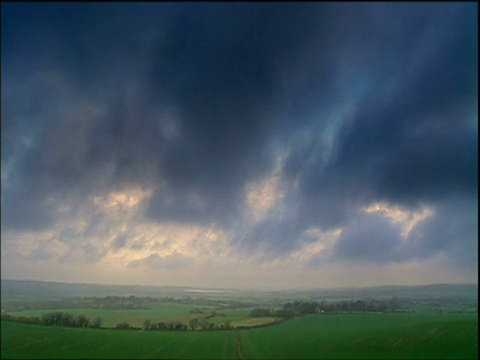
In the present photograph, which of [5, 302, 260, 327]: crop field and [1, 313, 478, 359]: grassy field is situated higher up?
[5, 302, 260, 327]: crop field

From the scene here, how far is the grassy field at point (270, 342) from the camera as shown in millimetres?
29703

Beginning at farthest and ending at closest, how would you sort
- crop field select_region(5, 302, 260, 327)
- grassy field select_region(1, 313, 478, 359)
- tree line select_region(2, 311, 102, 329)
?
crop field select_region(5, 302, 260, 327)
tree line select_region(2, 311, 102, 329)
grassy field select_region(1, 313, 478, 359)

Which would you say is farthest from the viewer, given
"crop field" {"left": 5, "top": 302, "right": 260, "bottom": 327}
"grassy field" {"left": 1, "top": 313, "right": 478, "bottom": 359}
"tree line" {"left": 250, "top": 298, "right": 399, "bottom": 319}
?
"tree line" {"left": 250, "top": 298, "right": 399, "bottom": 319}

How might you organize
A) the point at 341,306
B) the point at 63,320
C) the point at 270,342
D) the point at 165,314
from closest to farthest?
the point at 63,320 → the point at 270,342 → the point at 165,314 → the point at 341,306

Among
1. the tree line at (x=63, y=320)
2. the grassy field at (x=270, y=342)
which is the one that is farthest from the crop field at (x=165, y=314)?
the grassy field at (x=270, y=342)

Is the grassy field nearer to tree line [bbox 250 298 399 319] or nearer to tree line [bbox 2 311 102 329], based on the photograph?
tree line [bbox 2 311 102 329]

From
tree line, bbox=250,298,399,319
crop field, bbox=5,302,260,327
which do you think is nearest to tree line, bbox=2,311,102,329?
crop field, bbox=5,302,260,327

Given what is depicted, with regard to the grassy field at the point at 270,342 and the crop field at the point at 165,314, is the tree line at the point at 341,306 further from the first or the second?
the crop field at the point at 165,314

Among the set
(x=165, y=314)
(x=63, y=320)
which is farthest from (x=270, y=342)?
(x=63, y=320)

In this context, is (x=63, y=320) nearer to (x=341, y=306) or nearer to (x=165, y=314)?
(x=165, y=314)

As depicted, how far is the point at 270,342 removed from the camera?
36.6 meters

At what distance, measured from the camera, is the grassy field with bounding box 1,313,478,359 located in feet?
97.5

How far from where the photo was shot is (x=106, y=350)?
99.3 feet

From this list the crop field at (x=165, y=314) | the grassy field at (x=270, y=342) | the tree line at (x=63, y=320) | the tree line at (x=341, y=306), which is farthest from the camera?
the tree line at (x=341, y=306)
